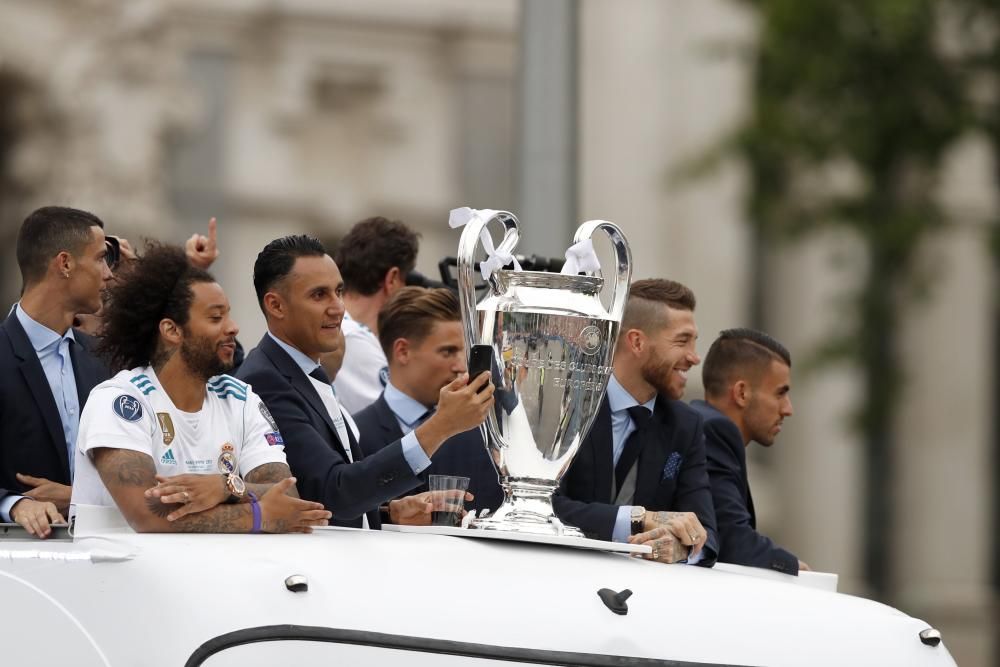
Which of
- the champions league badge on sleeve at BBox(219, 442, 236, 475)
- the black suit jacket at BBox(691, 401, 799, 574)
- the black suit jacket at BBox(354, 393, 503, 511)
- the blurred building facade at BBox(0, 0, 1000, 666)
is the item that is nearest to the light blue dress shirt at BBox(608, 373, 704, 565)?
the black suit jacket at BBox(354, 393, 503, 511)

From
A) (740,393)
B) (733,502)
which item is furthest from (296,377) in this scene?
(740,393)

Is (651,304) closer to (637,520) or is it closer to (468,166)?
(637,520)

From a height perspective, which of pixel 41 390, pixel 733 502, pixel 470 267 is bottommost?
pixel 733 502

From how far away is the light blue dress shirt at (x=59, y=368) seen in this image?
459 centimetres

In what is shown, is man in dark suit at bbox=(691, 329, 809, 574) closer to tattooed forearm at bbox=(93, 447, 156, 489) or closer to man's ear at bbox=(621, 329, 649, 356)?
man's ear at bbox=(621, 329, 649, 356)

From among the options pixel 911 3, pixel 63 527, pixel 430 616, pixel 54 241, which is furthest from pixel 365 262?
pixel 911 3

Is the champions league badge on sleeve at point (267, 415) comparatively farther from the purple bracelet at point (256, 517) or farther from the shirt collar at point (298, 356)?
the purple bracelet at point (256, 517)

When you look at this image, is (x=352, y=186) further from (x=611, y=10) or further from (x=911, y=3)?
(x=911, y=3)

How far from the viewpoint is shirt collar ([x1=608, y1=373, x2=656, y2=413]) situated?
4859 mm

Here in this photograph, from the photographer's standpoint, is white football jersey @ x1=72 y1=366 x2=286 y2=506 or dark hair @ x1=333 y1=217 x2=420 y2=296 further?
dark hair @ x1=333 y1=217 x2=420 y2=296

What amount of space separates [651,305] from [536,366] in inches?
35.7

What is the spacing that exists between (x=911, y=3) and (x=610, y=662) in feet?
29.9

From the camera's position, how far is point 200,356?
4.07 meters

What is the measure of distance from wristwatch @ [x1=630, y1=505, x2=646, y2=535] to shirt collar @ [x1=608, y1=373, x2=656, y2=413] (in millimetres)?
480
